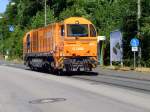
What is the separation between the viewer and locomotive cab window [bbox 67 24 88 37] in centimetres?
3425

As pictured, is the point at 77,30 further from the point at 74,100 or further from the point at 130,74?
the point at 74,100

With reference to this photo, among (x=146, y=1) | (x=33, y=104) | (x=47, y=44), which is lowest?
(x=33, y=104)

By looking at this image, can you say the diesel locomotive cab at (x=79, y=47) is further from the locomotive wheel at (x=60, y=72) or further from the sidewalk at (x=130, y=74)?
the sidewalk at (x=130, y=74)

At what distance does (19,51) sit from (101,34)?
38.5m

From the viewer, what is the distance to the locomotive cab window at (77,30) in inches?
1348

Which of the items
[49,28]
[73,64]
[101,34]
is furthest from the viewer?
[101,34]

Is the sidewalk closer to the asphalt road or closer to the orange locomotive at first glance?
the orange locomotive

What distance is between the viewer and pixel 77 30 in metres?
34.5

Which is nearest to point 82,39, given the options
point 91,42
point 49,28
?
point 91,42

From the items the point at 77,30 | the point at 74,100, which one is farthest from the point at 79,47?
the point at 74,100

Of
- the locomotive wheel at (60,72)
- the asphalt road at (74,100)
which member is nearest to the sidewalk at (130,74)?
the locomotive wheel at (60,72)

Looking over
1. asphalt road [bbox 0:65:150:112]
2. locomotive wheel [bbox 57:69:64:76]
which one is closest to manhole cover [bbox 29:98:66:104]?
asphalt road [bbox 0:65:150:112]

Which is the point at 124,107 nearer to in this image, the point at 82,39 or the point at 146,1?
the point at 82,39

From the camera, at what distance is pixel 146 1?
45125mm
